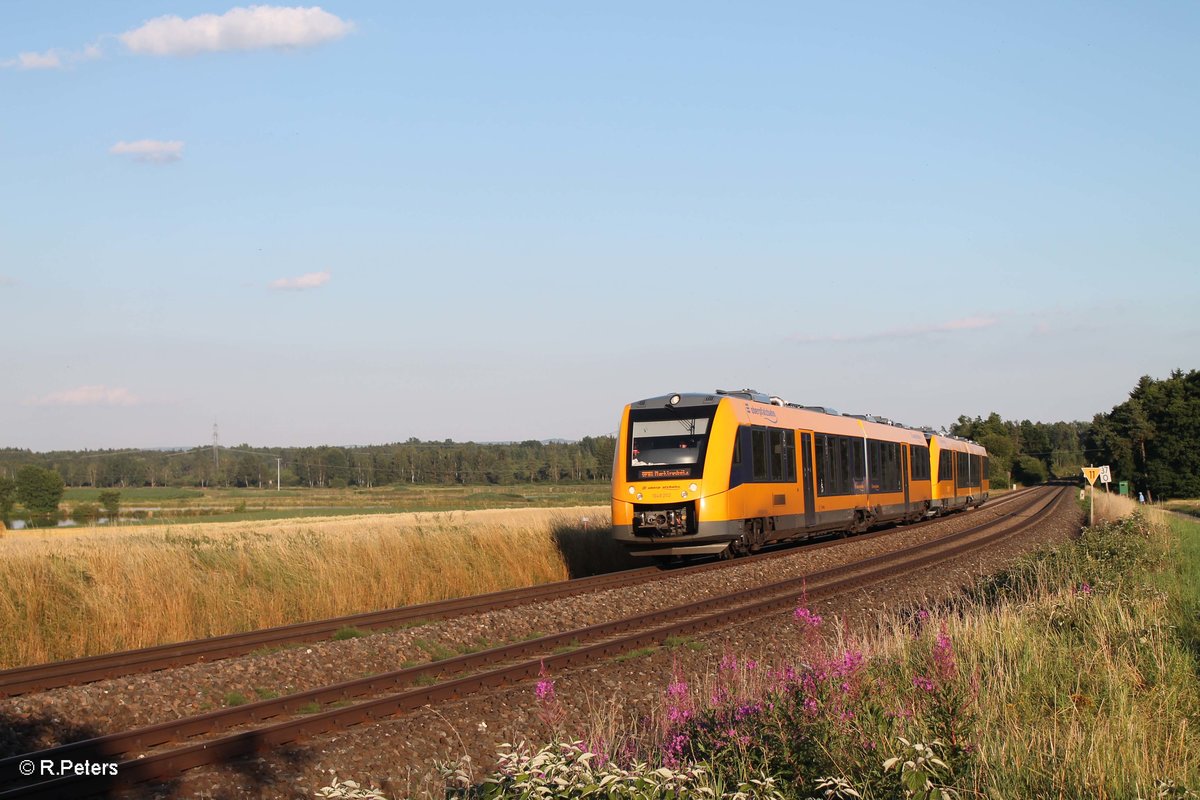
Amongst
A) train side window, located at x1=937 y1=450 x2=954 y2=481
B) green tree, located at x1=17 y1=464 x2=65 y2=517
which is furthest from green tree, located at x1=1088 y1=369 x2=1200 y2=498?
green tree, located at x1=17 y1=464 x2=65 y2=517

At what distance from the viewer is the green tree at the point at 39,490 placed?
330ft

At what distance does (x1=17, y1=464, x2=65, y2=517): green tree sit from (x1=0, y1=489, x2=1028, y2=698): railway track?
9597cm

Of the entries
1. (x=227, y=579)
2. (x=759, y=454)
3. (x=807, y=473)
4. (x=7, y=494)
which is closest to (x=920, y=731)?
(x=227, y=579)

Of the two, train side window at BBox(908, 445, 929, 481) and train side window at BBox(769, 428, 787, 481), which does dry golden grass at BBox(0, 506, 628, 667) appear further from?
train side window at BBox(908, 445, 929, 481)

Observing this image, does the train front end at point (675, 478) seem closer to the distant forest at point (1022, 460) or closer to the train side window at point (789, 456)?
the train side window at point (789, 456)

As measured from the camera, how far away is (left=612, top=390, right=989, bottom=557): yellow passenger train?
65.0 ft

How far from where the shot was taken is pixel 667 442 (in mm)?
20281

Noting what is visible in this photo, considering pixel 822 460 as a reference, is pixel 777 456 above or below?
above

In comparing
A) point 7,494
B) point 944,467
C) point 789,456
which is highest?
point 789,456

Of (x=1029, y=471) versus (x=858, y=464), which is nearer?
(x=858, y=464)

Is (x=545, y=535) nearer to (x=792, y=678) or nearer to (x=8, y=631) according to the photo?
(x=8, y=631)

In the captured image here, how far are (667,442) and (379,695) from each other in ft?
36.3

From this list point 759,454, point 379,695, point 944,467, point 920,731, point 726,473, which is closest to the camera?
point 920,731

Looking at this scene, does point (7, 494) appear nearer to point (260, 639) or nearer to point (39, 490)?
point (39, 490)
